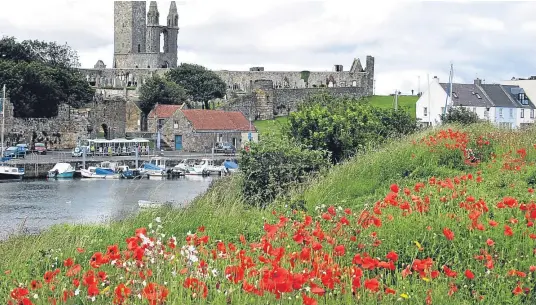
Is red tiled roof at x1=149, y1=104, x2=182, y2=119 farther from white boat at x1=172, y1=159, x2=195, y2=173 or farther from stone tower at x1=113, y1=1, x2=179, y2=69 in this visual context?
stone tower at x1=113, y1=1, x2=179, y2=69

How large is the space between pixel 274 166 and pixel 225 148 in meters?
49.8

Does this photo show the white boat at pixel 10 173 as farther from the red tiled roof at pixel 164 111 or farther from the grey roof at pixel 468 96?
the grey roof at pixel 468 96

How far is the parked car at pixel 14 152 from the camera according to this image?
202 ft

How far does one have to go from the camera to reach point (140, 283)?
24.0ft

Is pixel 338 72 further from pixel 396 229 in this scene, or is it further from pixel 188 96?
pixel 396 229

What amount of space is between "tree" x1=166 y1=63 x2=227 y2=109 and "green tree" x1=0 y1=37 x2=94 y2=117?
10205 millimetres

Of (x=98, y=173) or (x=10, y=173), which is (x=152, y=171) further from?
(x=10, y=173)

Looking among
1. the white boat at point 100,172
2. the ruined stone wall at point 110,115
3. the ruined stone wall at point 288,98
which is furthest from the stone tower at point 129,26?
the white boat at point 100,172

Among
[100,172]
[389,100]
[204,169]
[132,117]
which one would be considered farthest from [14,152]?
[389,100]

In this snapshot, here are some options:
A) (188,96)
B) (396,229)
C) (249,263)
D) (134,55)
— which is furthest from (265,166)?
(134,55)

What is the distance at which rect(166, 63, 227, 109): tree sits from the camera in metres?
87.9

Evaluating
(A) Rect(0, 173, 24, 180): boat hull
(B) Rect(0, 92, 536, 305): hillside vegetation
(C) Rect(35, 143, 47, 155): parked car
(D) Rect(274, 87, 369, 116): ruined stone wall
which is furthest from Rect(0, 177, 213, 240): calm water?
(D) Rect(274, 87, 369, 116): ruined stone wall

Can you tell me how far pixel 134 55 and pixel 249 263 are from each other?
101m

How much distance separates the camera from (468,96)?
59750 millimetres
